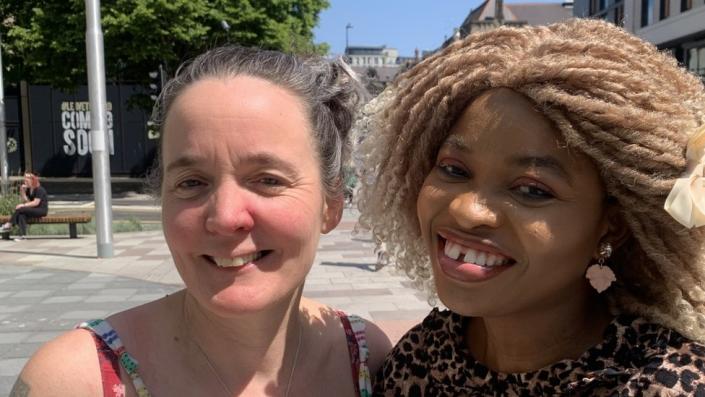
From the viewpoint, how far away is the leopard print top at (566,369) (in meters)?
1.26

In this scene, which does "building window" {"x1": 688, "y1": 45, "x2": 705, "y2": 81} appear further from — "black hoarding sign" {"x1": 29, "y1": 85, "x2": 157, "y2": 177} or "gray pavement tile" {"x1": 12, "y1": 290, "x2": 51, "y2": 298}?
"gray pavement tile" {"x1": 12, "y1": 290, "x2": 51, "y2": 298}

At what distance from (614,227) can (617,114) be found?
290mm

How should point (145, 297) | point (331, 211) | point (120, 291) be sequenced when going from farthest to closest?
point (120, 291)
point (145, 297)
point (331, 211)

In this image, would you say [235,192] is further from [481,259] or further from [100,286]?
[100,286]

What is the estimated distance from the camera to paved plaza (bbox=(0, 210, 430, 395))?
17.9 feet

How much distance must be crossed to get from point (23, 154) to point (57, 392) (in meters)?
29.6

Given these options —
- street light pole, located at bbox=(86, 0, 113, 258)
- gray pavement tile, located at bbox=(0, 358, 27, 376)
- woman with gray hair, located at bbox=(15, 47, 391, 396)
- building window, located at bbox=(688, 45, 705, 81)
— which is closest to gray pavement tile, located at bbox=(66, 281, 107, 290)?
street light pole, located at bbox=(86, 0, 113, 258)

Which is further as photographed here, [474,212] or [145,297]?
[145,297]

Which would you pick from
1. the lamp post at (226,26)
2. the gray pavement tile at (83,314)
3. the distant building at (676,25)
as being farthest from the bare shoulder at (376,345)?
the distant building at (676,25)

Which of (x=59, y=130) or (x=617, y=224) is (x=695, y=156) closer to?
(x=617, y=224)

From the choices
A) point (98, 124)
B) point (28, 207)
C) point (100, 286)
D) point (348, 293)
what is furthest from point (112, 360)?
point (28, 207)

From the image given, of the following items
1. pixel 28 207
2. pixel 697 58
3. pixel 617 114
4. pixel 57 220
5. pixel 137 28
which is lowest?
pixel 57 220

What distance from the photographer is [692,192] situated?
1254mm

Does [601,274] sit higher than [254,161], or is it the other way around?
[254,161]
